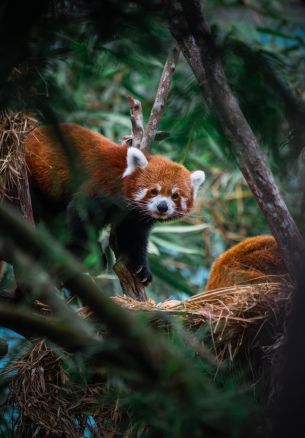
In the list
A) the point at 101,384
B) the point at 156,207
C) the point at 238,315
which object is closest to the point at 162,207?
the point at 156,207

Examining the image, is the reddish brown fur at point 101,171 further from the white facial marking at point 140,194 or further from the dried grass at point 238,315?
the dried grass at point 238,315

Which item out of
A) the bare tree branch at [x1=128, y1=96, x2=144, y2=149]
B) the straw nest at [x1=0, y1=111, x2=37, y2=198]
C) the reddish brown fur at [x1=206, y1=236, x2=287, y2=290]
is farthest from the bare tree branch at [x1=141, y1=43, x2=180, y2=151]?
the reddish brown fur at [x1=206, y1=236, x2=287, y2=290]

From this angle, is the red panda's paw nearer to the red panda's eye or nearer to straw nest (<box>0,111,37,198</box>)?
the red panda's eye

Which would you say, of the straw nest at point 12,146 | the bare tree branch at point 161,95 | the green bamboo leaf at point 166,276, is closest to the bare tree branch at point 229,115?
the bare tree branch at point 161,95

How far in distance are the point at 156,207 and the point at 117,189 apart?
1.01 feet

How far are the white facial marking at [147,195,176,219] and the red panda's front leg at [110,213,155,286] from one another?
0.39ft

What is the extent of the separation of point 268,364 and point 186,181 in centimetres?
216

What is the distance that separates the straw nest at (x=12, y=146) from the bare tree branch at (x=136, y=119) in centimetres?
57

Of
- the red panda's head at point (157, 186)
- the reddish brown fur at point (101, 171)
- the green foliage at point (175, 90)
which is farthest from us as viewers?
the red panda's head at point (157, 186)

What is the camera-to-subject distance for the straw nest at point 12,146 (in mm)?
3561

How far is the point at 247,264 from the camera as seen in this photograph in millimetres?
4203

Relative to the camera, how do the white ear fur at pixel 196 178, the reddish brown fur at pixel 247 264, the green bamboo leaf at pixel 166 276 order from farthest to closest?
the green bamboo leaf at pixel 166 276, the white ear fur at pixel 196 178, the reddish brown fur at pixel 247 264

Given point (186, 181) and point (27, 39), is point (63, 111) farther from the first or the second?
point (186, 181)

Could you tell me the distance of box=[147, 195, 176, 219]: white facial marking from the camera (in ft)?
15.0
